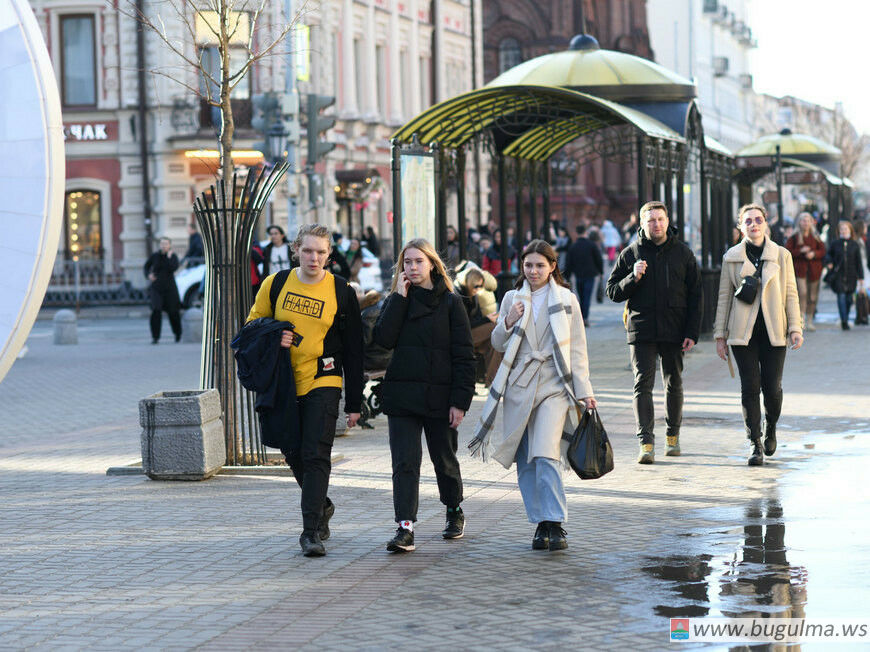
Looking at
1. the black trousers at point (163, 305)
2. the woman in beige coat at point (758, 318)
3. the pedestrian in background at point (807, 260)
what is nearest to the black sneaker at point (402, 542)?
the woman in beige coat at point (758, 318)

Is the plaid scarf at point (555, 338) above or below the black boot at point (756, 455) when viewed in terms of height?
above

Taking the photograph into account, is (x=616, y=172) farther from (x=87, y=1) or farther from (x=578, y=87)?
(x=578, y=87)

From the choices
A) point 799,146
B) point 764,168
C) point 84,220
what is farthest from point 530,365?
point 799,146

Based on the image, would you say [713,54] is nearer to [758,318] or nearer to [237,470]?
[758,318]

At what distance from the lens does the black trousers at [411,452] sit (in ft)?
28.0

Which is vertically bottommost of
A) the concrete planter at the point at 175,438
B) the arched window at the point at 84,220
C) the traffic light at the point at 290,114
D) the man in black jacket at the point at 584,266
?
the concrete planter at the point at 175,438

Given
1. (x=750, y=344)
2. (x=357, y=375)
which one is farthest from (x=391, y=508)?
(x=750, y=344)

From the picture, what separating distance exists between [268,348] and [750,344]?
4533 mm

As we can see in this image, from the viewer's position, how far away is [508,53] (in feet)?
232

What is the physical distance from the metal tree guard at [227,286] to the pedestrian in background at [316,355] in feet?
10.6

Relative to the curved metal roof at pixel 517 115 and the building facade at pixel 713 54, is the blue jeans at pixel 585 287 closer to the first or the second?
the curved metal roof at pixel 517 115

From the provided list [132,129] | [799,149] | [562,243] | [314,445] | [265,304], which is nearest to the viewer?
[314,445]

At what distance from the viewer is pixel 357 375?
8.66 meters

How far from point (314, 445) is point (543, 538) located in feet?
4.27
